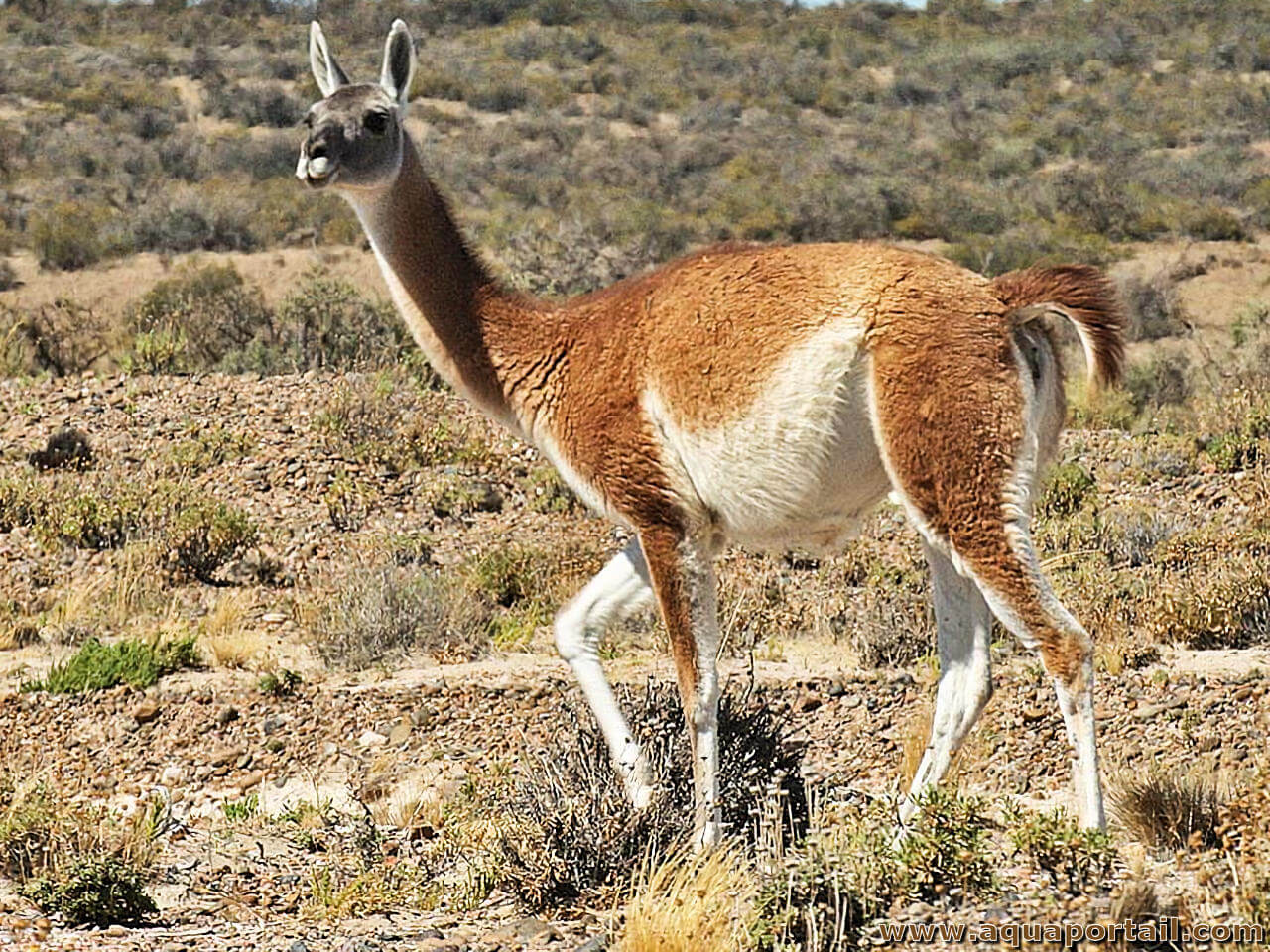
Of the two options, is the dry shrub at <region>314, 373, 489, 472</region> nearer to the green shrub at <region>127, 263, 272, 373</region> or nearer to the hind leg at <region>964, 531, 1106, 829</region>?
the green shrub at <region>127, 263, 272, 373</region>

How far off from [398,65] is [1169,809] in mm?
4192

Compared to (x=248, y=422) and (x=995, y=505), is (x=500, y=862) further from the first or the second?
(x=248, y=422)

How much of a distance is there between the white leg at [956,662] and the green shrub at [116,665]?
524 cm

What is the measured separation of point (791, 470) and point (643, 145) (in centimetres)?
3598

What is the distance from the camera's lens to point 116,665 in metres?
9.24

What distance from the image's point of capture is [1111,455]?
1323 cm

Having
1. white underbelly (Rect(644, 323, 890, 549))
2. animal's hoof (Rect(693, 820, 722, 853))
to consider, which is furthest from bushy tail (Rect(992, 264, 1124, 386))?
animal's hoof (Rect(693, 820, 722, 853))

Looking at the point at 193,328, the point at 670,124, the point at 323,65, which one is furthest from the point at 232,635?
the point at 670,124

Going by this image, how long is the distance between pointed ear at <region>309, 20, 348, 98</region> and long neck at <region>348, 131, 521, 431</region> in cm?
56

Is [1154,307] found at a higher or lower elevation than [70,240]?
lower

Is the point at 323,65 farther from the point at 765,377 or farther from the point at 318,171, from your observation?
the point at 765,377

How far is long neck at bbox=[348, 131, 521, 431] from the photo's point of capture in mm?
6371

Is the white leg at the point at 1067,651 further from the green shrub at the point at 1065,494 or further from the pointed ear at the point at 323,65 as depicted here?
the green shrub at the point at 1065,494

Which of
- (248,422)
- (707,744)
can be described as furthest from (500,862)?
(248,422)
